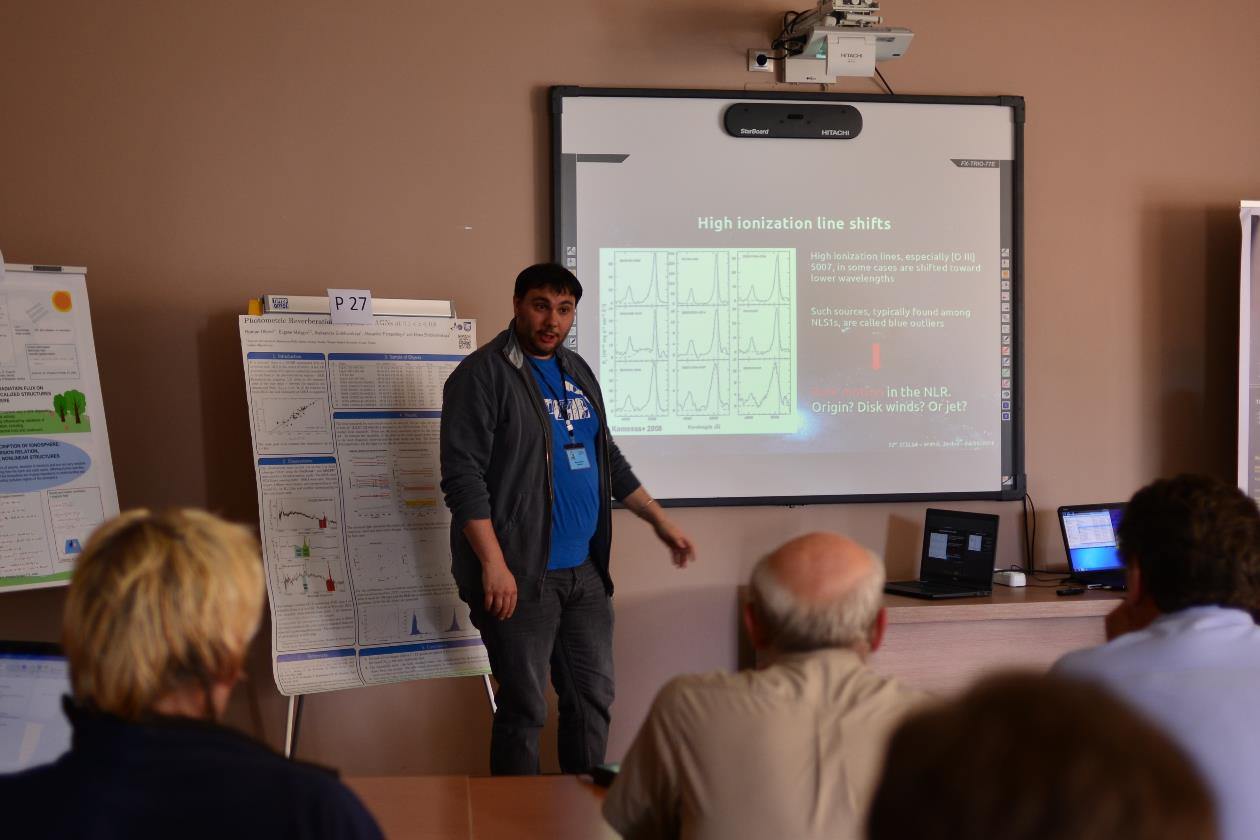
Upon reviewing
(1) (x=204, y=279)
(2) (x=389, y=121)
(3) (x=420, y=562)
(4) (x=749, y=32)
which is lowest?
(3) (x=420, y=562)

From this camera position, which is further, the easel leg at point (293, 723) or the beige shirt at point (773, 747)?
the easel leg at point (293, 723)

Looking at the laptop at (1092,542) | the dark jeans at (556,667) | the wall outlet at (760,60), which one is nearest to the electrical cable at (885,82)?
the wall outlet at (760,60)

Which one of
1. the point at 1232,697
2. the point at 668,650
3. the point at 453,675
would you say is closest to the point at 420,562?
the point at 453,675

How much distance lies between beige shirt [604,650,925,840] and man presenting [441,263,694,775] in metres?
1.59

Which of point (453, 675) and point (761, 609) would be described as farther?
point (453, 675)

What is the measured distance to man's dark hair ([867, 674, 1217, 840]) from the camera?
1.70 ft

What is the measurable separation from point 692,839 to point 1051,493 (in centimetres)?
312

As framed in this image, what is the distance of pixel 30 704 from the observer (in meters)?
1.98

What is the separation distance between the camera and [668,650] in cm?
392

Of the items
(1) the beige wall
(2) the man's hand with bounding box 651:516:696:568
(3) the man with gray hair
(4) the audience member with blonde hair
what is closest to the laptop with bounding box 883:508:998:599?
(1) the beige wall

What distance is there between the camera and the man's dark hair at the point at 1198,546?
5.28ft

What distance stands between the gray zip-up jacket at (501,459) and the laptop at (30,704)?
118 centimetres

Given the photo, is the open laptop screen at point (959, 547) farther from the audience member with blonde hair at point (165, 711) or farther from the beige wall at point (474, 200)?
the audience member with blonde hair at point (165, 711)

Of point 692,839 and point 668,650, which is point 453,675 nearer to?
point 668,650
